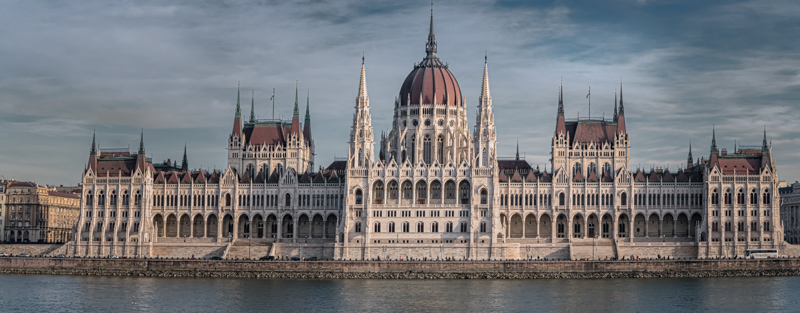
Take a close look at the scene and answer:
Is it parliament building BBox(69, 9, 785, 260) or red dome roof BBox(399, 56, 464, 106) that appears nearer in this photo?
parliament building BBox(69, 9, 785, 260)

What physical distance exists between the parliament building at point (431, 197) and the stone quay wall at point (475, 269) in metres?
10.2

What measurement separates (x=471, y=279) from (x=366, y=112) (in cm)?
3762

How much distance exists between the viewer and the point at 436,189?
161 meters

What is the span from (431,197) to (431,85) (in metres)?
20.0

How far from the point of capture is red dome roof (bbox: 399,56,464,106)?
17138 centimetres

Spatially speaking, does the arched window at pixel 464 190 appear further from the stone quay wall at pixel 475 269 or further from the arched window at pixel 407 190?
the stone quay wall at pixel 475 269

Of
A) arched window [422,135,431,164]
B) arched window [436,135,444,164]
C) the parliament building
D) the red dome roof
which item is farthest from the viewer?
the red dome roof

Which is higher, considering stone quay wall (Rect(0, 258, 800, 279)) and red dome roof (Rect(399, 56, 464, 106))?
red dome roof (Rect(399, 56, 464, 106))

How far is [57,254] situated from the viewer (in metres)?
163

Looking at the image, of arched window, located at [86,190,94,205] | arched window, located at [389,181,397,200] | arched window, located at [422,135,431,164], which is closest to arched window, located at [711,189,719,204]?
arched window, located at [422,135,431,164]

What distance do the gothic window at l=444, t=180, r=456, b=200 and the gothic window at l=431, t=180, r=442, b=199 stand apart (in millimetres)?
857

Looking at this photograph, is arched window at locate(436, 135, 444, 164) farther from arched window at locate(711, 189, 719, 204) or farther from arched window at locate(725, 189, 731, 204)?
arched window at locate(725, 189, 731, 204)

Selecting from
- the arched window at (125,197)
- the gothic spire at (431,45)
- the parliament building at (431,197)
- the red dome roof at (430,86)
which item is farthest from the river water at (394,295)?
the gothic spire at (431,45)

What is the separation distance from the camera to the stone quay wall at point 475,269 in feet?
469
